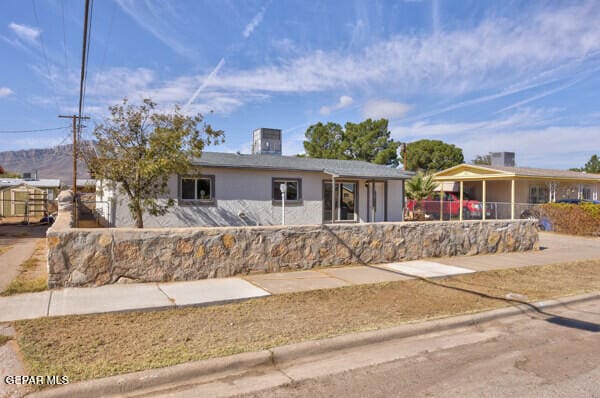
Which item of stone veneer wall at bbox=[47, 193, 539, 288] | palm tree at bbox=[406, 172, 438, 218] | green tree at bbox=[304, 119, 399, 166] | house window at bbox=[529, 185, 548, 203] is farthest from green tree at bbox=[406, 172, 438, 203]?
green tree at bbox=[304, 119, 399, 166]

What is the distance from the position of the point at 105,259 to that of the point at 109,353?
133 inches

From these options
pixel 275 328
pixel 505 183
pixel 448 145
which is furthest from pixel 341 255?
pixel 448 145

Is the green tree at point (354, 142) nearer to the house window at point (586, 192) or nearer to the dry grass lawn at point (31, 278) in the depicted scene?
the house window at point (586, 192)

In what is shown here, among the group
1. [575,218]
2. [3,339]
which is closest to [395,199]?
[575,218]

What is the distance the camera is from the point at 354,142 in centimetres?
4781

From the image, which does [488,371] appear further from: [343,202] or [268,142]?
[268,142]

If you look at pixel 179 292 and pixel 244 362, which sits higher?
pixel 179 292

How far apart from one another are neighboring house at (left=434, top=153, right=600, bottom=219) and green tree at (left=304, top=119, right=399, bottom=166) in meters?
13.5

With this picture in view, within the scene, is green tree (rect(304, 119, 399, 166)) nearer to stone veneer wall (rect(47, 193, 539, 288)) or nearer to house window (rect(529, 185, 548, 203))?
house window (rect(529, 185, 548, 203))

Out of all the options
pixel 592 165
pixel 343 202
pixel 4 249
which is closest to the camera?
pixel 4 249

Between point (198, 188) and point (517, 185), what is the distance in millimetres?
21232

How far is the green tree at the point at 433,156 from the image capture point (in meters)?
52.2

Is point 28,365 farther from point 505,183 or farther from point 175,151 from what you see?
point 505,183

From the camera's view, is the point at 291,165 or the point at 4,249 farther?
the point at 291,165
